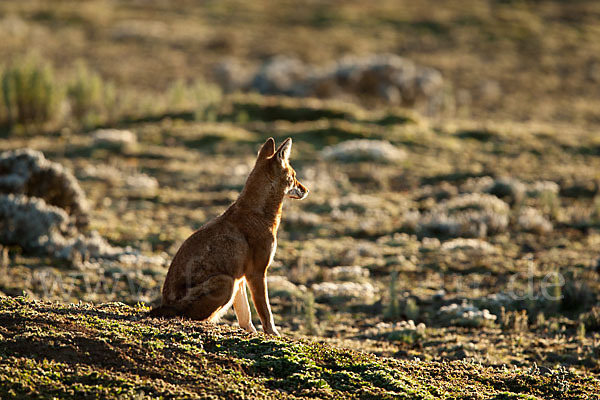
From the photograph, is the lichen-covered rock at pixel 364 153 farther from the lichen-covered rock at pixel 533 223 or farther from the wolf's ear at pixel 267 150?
the wolf's ear at pixel 267 150

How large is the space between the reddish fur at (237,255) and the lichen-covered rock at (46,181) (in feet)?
25.2

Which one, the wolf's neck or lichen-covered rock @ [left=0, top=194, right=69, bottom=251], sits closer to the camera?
the wolf's neck

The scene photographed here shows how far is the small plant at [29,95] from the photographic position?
2372 cm

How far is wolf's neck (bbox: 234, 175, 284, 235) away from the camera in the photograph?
7801mm

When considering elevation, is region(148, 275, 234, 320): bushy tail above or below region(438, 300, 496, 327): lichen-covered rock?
above

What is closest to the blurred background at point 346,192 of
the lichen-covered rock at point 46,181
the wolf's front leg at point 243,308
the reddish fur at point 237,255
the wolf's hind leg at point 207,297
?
the lichen-covered rock at point 46,181

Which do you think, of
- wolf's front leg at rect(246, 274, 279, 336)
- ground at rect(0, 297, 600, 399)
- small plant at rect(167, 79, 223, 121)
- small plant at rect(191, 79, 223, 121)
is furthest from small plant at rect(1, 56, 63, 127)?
wolf's front leg at rect(246, 274, 279, 336)

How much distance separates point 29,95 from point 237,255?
1925cm

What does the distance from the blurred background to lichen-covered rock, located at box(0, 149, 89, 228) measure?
3 cm

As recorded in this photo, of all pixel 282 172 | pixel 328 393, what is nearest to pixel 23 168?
pixel 282 172

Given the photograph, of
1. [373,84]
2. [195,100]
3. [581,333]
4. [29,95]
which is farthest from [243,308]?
[373,84]

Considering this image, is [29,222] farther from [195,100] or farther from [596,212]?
[195,100]

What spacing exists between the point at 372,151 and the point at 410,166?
1.31 metres

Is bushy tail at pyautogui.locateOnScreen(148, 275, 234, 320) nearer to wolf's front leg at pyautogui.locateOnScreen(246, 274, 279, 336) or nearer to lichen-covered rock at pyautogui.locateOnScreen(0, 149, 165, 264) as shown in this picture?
wolf's front leg at pyautogui.locateOnScreen(246, 274, 279, 336)
